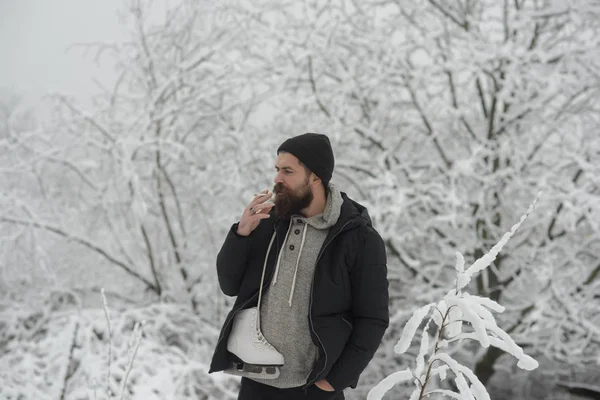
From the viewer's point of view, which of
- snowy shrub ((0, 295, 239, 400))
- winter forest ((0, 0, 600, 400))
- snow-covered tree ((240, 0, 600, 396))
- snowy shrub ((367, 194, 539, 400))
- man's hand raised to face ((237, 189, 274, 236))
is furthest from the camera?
winter forest ((0, 0, 600, 400))

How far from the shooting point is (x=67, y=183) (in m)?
6.65

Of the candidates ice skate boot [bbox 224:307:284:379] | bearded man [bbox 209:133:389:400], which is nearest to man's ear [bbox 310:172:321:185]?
bearded man [bbox 209:133:389:400]

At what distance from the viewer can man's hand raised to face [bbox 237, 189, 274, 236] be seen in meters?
1.39

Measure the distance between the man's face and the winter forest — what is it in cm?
273

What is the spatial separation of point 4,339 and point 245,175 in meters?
3.16

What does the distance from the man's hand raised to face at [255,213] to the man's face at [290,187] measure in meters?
0.04

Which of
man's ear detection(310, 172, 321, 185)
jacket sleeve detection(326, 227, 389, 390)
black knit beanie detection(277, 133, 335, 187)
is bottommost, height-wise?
jacket sleeve detection(326, 227, 389, 390)

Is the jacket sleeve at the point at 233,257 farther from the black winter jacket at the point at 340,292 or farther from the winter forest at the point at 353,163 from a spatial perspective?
the winter forest at the point at 353,163

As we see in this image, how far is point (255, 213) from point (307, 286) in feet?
0.90

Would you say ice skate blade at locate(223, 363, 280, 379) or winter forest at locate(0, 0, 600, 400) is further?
winter forest at locate(0, 0, 600, 400)

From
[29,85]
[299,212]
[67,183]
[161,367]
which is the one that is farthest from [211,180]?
[299,212]

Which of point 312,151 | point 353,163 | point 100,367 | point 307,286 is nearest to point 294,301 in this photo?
point 307,286

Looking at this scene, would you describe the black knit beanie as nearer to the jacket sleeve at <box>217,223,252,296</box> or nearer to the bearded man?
the bearded man

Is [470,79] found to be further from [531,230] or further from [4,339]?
[4,339]
